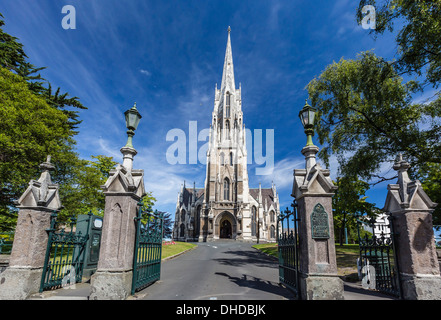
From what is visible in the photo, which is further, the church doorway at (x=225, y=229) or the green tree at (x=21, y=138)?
the church doorway at (x=225, y=229)

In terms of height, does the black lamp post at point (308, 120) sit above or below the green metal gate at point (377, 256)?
above

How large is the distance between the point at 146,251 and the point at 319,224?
4.92 meters

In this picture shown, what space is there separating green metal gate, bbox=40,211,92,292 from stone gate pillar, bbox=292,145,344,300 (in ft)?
Result: 18.9

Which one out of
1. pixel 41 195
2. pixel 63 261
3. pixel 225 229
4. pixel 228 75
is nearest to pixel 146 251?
pixel 63 261

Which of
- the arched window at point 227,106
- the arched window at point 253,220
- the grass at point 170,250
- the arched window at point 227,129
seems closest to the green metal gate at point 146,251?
the grass at point 170,250

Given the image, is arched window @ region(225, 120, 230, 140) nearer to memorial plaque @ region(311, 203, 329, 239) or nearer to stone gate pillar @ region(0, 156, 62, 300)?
stone gate pillar @ region(0, 156, 62, 300)

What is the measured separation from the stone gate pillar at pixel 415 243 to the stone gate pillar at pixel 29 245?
906 cm

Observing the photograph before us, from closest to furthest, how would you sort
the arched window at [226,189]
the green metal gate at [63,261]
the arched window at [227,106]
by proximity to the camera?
the green metal gate at [63,261] < the arched window at [226,189] < the arched window at [227,106]

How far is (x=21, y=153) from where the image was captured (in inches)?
588

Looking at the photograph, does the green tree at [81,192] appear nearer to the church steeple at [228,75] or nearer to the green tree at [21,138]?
the green tree at [21,138]

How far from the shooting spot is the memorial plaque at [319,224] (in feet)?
17.7

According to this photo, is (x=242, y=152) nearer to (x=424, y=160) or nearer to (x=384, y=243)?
(x=424, y=160)

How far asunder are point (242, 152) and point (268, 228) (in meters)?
18.3

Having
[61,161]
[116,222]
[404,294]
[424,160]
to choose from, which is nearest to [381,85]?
[424,160]
